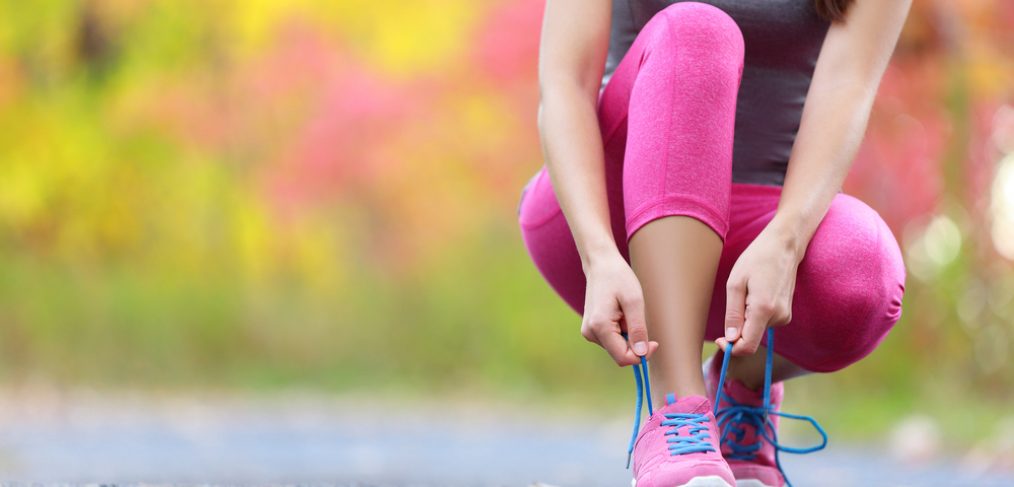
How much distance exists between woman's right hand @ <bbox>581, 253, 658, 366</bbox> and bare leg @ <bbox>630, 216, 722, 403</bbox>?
0.09 feet

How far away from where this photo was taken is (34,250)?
704 cm

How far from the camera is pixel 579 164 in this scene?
114cm

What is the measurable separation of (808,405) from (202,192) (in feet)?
13.8

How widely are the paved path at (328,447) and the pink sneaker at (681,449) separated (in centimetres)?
124

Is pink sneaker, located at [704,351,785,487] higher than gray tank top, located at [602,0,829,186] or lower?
lower

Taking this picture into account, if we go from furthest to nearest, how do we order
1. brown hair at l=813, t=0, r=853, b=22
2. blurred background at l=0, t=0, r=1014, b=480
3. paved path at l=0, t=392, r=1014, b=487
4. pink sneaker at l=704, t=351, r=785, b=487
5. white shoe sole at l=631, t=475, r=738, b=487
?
blurred background at l=0, t=0, r=1014, b=480 → paved path at l=0, t=392, r=1014, b=487 → pink sneaker at l=704, t=351, r=785, b=487 → brown hair at l=813, t=0, r=853, b=22 → white shoe sole at l=631, t=475, r=738, b=487

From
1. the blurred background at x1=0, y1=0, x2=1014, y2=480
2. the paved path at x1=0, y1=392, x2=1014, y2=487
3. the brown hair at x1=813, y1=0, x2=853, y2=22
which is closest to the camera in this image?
the brown hair at x1=813, y1=0, x2=853, y2=22

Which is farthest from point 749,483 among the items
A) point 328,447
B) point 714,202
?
point 328,447

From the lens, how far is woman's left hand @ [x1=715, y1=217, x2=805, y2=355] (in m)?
1.03

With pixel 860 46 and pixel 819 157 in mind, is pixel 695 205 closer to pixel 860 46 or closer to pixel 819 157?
pixel 819 157

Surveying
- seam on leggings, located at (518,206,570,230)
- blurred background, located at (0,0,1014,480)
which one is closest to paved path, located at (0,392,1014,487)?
blurred background, located at (0,0,1014,480)

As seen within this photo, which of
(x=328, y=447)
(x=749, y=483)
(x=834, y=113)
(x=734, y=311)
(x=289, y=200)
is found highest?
(x=834, y=113)

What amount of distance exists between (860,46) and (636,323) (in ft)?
1.29

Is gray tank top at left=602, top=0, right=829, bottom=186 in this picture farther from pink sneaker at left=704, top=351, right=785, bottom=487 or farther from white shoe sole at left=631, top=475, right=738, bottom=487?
white shoe sole at left=631, top=475, right=738, bottom=487
